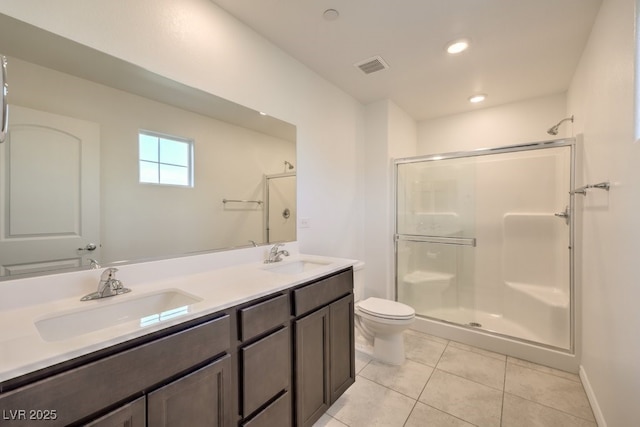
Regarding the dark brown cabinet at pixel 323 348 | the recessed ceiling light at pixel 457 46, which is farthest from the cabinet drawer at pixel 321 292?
the recessed ceiling light at pixel 457 46

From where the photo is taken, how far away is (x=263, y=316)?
1211 mm

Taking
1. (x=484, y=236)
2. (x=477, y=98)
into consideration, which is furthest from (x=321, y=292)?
(x=477, y=98)

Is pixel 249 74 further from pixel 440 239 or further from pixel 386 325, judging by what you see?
pixel 440 239

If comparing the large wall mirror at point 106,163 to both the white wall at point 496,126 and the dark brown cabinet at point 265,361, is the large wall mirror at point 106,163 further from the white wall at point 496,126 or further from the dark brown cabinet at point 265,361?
the white wall at point 496,126

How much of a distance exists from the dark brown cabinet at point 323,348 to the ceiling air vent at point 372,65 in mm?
1793

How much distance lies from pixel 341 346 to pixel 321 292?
1.47 ft

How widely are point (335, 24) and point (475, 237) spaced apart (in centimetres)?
251

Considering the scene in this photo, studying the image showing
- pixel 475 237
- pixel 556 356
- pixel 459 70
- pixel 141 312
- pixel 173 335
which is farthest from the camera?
pixel 475 237

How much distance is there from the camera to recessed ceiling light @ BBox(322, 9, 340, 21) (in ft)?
5.67

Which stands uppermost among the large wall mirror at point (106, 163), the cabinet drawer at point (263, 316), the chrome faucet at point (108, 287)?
the large wall mirror at point (106, 163)

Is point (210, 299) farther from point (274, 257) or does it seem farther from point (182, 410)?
point (274, 257)

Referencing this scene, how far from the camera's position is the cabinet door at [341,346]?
1.64 meters

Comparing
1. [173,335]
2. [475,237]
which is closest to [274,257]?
[173,335]

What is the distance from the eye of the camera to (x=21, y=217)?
104 centimetres
